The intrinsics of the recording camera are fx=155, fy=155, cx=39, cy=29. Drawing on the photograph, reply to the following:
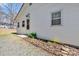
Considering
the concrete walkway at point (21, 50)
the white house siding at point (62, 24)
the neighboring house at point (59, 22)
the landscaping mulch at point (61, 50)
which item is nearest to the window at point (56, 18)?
Result: the neighboring house at point (59, 22)

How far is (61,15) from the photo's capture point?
933 centimetres

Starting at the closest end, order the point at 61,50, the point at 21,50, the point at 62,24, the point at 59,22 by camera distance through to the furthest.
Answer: the point at 61,50, the point at 21,50, the point at 62,24, the point at 59,22

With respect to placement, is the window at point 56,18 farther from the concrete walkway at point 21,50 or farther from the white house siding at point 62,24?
the concrete walkway at point 21,50

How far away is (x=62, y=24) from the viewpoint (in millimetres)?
9188

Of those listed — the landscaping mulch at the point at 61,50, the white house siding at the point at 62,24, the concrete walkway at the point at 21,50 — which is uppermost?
the white house siding at the point at 62,24

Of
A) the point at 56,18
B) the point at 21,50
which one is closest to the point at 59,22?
the point at 56,18

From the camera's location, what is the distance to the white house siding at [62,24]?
796 cm

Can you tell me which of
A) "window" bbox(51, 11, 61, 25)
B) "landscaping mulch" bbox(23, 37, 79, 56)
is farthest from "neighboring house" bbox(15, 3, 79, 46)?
"landscaping mulch" bbox(23, 37, 79, 56)

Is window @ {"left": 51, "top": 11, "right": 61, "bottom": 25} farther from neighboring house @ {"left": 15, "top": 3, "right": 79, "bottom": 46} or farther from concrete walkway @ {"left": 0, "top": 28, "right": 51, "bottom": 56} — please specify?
concrete walkway @ {"left": 0, "top": 28, "right": 51, "bottom": 56}

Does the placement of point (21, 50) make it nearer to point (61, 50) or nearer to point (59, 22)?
point (61, 50)

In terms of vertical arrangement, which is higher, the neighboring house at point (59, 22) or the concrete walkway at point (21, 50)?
the neighboring house at point (59, 22)

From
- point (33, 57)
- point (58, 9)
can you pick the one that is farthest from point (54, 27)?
point (33, 57)

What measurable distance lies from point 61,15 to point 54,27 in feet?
3.70

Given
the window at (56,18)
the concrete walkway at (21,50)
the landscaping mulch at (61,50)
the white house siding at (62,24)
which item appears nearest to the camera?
the landscaping mulch at (61,50)
